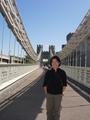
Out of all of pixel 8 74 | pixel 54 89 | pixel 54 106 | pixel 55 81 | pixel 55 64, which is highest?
pixel 55 64

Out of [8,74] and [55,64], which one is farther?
[8,74]

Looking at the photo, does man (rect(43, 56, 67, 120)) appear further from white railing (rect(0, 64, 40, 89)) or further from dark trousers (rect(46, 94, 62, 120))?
white railing (rect(0, 64, 40, 89))

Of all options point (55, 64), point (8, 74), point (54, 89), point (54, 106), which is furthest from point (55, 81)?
point (8, 74)

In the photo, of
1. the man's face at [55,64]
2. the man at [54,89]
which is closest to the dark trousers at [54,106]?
the man at [54,89]

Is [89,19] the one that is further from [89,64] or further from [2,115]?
[2,115]

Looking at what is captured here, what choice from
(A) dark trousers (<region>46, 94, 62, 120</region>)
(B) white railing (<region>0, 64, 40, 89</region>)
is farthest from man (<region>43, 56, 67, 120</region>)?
(B) white railing (<region>0, 64, 40, 89</region>)

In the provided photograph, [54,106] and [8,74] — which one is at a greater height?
[8,74]

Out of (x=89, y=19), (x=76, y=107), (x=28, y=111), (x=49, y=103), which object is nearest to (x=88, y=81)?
(x=89, y=19)

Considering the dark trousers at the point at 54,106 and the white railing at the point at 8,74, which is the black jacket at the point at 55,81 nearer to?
the dark trousers at the point at 54,106

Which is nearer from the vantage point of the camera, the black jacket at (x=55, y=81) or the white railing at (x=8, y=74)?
the black jacket at (x=55, y=81)

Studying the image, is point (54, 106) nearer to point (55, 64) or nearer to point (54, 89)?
point (54, 89)

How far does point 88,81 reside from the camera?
23.8 meters

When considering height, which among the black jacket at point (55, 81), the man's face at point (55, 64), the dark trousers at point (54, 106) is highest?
the man's face at point (55, 64)

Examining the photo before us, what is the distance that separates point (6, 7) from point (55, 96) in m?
17.5
